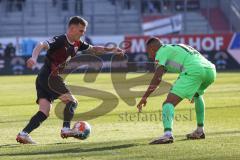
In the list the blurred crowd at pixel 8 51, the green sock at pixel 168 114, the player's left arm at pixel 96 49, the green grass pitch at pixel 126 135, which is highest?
the player's left arm at pixel 96 49

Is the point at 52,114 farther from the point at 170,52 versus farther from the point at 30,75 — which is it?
the point at 30,75

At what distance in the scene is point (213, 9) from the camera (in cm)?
4747

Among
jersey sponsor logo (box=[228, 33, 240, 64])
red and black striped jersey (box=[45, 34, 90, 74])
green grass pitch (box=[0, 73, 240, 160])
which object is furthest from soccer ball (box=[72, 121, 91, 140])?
jersey sponsor logo (box=[228, 33, 240, 64])

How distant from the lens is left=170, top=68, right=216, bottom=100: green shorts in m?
10.5

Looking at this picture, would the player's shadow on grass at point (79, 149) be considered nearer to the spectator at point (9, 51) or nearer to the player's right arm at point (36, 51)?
the player's right arm at point (36, 51)

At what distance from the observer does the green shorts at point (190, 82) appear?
412 inches

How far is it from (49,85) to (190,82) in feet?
7.37

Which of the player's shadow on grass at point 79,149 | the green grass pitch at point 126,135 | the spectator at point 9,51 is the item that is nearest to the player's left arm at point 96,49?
the green grass pitch at point 126,135

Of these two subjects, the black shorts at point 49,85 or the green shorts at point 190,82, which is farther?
the black shorts at point 49,85

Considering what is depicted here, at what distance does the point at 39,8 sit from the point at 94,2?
3687 millimetres

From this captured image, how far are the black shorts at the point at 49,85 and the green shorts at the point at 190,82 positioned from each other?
1859mm

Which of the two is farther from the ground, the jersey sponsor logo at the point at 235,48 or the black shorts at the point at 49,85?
the black shorts at the point at 49,85

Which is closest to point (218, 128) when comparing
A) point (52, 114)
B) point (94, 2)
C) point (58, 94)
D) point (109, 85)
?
point (58, 94)

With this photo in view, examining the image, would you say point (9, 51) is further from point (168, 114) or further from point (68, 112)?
point (168, 114)
